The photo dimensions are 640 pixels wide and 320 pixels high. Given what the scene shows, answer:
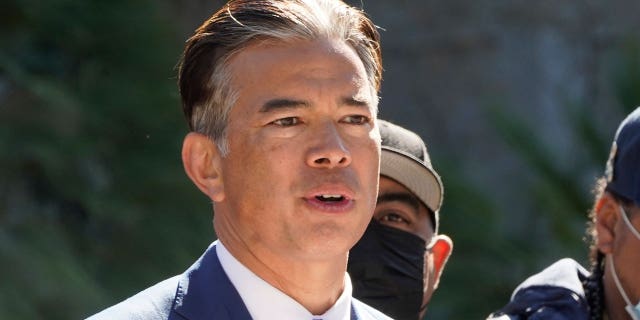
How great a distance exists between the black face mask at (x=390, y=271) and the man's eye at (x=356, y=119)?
3.43 ft

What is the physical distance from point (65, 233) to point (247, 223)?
325cm

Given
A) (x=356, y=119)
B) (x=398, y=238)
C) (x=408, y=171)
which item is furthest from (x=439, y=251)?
(x=356, y=119)

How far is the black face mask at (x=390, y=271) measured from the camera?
3.70m

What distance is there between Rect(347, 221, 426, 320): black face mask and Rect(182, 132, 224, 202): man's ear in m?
1.05

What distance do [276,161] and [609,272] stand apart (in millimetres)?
1198

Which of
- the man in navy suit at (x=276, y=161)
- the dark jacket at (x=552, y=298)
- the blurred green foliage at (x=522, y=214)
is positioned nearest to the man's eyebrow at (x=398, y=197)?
the dark jacket at (x=552, y=298)

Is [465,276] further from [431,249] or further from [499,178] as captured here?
[431,249]

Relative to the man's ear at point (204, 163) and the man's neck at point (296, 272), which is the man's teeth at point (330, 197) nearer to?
the man's neck at point (296, 272)

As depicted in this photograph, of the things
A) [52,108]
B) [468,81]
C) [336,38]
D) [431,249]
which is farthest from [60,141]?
[468,81]

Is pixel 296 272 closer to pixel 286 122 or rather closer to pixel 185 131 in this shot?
pixel 286 122

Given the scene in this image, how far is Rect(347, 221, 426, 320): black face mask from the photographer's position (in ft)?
12.1

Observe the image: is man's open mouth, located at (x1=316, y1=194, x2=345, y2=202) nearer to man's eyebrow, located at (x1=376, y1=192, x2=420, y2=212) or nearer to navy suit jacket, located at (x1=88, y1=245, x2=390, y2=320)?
navy suit jacket, located at (x1=88, y1=245, x2=390, y2=320)

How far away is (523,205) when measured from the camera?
321 inches

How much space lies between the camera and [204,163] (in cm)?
275
